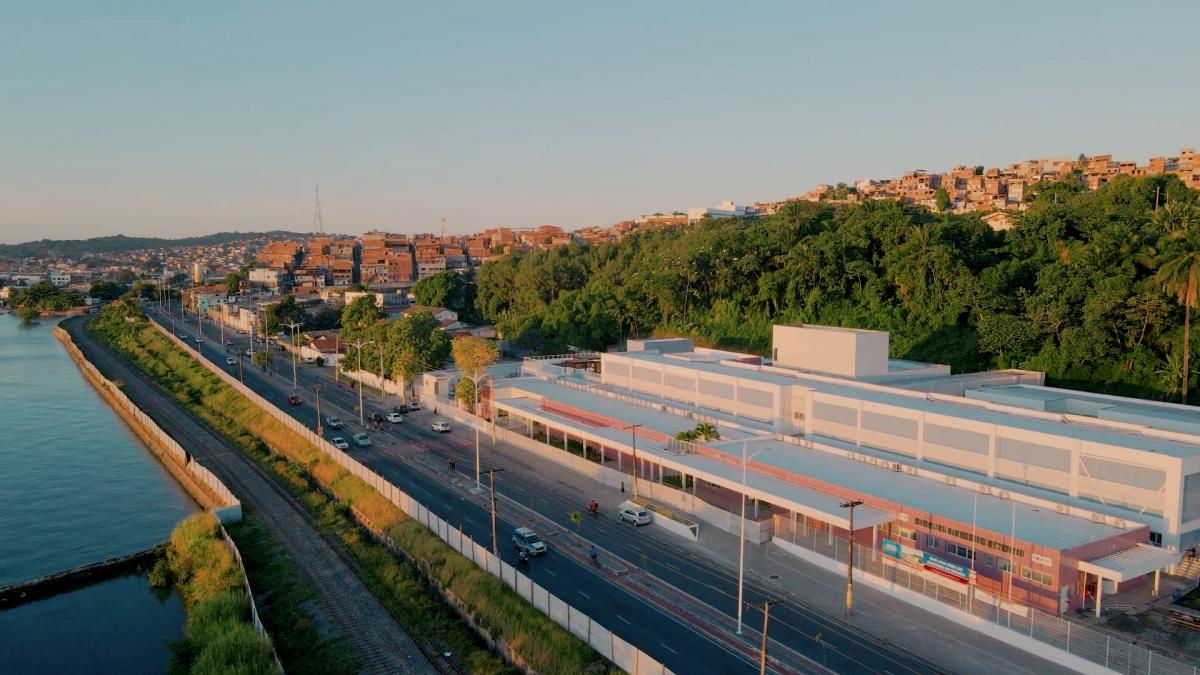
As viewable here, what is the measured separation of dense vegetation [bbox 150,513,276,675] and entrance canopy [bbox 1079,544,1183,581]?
2804cm

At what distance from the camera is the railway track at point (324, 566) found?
1103 inches

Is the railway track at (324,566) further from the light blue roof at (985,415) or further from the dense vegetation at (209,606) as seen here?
the light blue roof at (985,415)

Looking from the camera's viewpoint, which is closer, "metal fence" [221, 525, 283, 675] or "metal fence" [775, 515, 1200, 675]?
"metal fence" [775, 515, 1200, 675]

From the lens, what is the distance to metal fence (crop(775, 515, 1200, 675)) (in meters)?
23.9

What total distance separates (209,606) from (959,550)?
29.4 meters

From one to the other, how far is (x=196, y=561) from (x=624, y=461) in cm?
2468

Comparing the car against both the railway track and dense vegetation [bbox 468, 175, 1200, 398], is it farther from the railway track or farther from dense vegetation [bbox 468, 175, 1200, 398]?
dense vegetation [bbox 468, 175, 1200, 398]

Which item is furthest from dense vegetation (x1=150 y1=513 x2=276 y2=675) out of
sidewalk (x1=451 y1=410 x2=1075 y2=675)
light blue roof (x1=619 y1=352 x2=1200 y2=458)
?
light blue roof (x1=619 y1=352 x2=1200 y2=458)

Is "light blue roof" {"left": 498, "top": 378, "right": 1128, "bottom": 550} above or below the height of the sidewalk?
above

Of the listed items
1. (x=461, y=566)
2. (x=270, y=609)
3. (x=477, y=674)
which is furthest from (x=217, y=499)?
(x=477, y=674)

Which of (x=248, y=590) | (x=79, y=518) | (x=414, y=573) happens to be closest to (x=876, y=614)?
(x=414, y=573)

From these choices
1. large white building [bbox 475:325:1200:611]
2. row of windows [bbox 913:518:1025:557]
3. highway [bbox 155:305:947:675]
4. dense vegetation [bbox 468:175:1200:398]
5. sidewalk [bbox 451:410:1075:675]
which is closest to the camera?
sidewalk [bbox 451:410:1075:675]

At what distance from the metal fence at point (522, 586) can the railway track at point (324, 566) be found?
3.56 meters

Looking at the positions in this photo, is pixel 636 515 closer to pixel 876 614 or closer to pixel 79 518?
pixel 876 614
